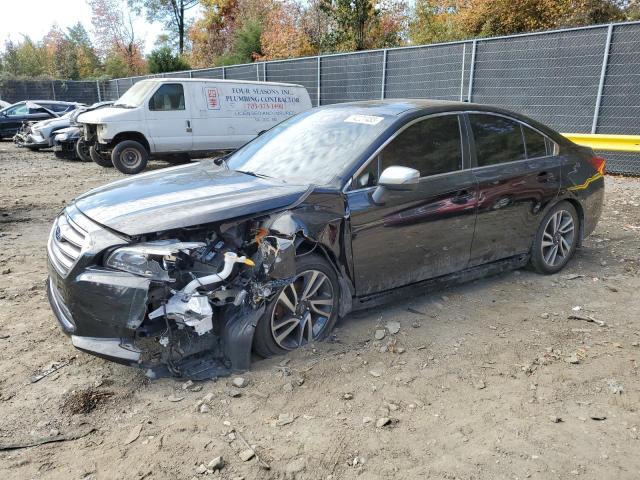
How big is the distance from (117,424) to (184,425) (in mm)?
363

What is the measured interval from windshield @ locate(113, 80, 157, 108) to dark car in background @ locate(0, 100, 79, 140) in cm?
790

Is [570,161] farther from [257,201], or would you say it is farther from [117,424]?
[117,424]

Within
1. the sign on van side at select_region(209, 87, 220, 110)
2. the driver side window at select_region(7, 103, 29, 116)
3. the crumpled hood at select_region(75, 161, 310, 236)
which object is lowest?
the crumpled hood at select_region(75, 161, 310, 236)

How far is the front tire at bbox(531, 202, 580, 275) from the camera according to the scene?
4883mm

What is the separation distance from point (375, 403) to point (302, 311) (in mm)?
795

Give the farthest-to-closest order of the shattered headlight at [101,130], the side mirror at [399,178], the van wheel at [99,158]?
the van wheel at [99,158], the shattered headlight at [101,130], the side mirror at [399,178]

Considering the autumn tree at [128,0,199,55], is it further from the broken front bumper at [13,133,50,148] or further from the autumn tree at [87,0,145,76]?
the broken front bumper at [13,133,50,148]

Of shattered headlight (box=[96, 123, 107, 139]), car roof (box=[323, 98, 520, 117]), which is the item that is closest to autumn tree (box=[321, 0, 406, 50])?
shattered headlight (box=[96, 123, 107, 139])

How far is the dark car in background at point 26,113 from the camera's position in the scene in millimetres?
18375

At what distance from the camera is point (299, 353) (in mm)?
3459

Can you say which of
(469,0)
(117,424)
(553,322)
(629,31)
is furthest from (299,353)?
(469,0)

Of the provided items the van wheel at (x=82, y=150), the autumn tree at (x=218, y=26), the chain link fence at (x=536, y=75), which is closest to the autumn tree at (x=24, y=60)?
the autumn tree at (x=218, y=26)

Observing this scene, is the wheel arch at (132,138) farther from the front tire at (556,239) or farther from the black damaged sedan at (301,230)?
the front tire at (556,239)

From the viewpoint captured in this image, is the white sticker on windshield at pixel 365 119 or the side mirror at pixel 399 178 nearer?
the side mirror at pixel 399 178
